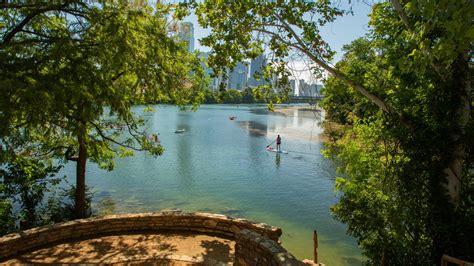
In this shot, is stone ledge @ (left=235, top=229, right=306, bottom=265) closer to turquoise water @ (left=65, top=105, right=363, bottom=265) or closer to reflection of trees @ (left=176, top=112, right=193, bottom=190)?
turquoise water @ (left=65, top=105, right=363, bottom=265)

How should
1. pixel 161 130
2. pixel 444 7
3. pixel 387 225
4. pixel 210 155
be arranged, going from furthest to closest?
pixel 161 130 < pixel 210 155 < pixel 387 225 < pixel 444 7

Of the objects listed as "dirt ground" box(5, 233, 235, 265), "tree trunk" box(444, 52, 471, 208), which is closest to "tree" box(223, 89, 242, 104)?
"dirt ground" box(5, 233, 235, 265)

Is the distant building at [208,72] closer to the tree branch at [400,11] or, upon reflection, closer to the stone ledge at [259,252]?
the tree branch at [400,11]

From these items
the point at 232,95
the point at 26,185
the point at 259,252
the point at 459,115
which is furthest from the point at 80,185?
the point at 232,95

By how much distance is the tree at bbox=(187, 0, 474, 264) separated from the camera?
617 centimetres

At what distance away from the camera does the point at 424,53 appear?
3.95m

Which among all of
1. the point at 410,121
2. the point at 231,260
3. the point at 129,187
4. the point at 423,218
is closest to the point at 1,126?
the point at 231,260

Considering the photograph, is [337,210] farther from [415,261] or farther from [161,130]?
[161,130]

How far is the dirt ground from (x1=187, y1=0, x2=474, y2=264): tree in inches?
133

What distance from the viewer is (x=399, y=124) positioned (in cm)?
682

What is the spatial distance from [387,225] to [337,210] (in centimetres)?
119

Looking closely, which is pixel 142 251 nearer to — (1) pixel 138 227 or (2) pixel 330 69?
(1) pixel 138 227

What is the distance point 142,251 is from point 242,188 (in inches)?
501

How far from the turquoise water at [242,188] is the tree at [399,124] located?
1.60 m
